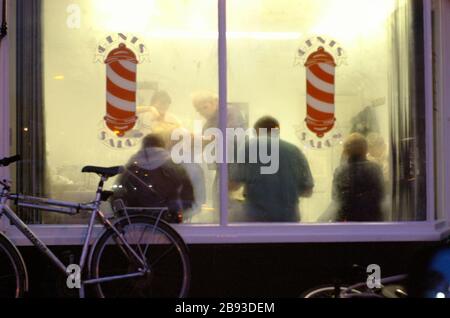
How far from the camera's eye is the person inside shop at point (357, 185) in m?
5.95

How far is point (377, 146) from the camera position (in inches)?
237

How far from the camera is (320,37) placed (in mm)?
6125

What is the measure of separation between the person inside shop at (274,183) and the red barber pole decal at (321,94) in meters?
0.31

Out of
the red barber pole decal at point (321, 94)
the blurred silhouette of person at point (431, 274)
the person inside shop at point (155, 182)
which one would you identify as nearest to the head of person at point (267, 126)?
the red barber pole decal at point (321, 94)

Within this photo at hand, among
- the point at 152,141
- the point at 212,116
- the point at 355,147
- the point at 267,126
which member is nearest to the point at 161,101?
the point at 152,141

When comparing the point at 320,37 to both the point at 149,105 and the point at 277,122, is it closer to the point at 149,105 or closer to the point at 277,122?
the point at 277,122

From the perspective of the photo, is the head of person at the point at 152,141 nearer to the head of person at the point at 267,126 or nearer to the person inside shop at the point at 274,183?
the person inside shop at the point at 274,183

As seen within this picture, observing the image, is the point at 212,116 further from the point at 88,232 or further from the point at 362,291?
the point at 362,291

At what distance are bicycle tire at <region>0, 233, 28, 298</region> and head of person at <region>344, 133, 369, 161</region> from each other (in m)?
3.03

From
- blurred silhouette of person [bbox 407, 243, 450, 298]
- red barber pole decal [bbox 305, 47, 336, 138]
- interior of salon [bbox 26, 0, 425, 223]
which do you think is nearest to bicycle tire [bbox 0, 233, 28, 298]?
interior of salon [bbox 26, 0, 425, 223]

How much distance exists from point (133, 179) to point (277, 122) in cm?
144

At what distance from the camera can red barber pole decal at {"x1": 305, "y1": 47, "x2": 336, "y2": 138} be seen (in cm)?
605

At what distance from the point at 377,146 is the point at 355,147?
20 cm

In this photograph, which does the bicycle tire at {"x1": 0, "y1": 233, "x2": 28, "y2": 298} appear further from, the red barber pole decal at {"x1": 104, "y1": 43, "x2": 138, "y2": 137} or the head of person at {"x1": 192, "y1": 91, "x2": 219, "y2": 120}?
the head of person at {"x1": 192, "y1": 91, "x2": 219, "y2": 120}
